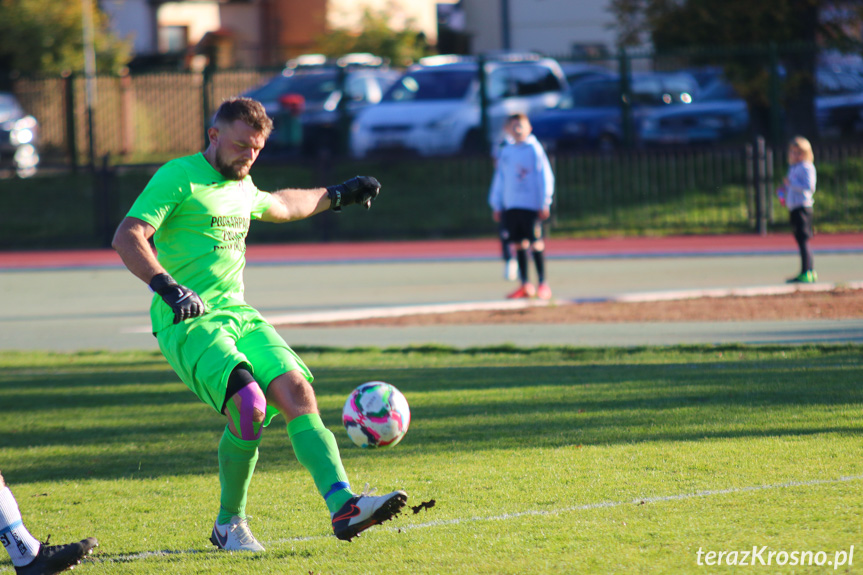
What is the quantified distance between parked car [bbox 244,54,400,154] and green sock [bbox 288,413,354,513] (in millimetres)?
18508

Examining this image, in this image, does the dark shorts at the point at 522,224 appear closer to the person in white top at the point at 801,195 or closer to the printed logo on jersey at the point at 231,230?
the person in white top at the point at 801,195

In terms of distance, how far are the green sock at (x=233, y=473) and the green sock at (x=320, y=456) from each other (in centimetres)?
24

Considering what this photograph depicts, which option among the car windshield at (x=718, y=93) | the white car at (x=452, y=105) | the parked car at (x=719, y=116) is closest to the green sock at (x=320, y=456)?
the white car at (x=452, y=105)

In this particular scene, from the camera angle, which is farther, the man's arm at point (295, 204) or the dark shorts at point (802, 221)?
the dark shorts at point (802, 221)

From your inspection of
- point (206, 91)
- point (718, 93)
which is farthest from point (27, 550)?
point (718, 93)

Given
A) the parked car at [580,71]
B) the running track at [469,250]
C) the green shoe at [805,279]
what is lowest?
the running track at [469,250]

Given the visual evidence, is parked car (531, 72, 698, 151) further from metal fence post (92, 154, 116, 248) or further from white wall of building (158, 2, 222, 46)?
white wall of building (158, 2, 222, 46)

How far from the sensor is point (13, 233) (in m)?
22.3

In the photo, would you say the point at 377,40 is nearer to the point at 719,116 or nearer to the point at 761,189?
the point at 719,116

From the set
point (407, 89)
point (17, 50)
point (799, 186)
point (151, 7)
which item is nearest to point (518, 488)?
point (799, 186)

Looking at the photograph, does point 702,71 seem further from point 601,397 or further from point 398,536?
point 398,536

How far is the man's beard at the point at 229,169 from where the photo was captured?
4531 millimetres

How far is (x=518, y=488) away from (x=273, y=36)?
39871 millimetres

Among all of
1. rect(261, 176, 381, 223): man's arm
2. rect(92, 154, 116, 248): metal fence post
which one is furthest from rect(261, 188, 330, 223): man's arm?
rect(92, 154, 116, 248): metal fence post
